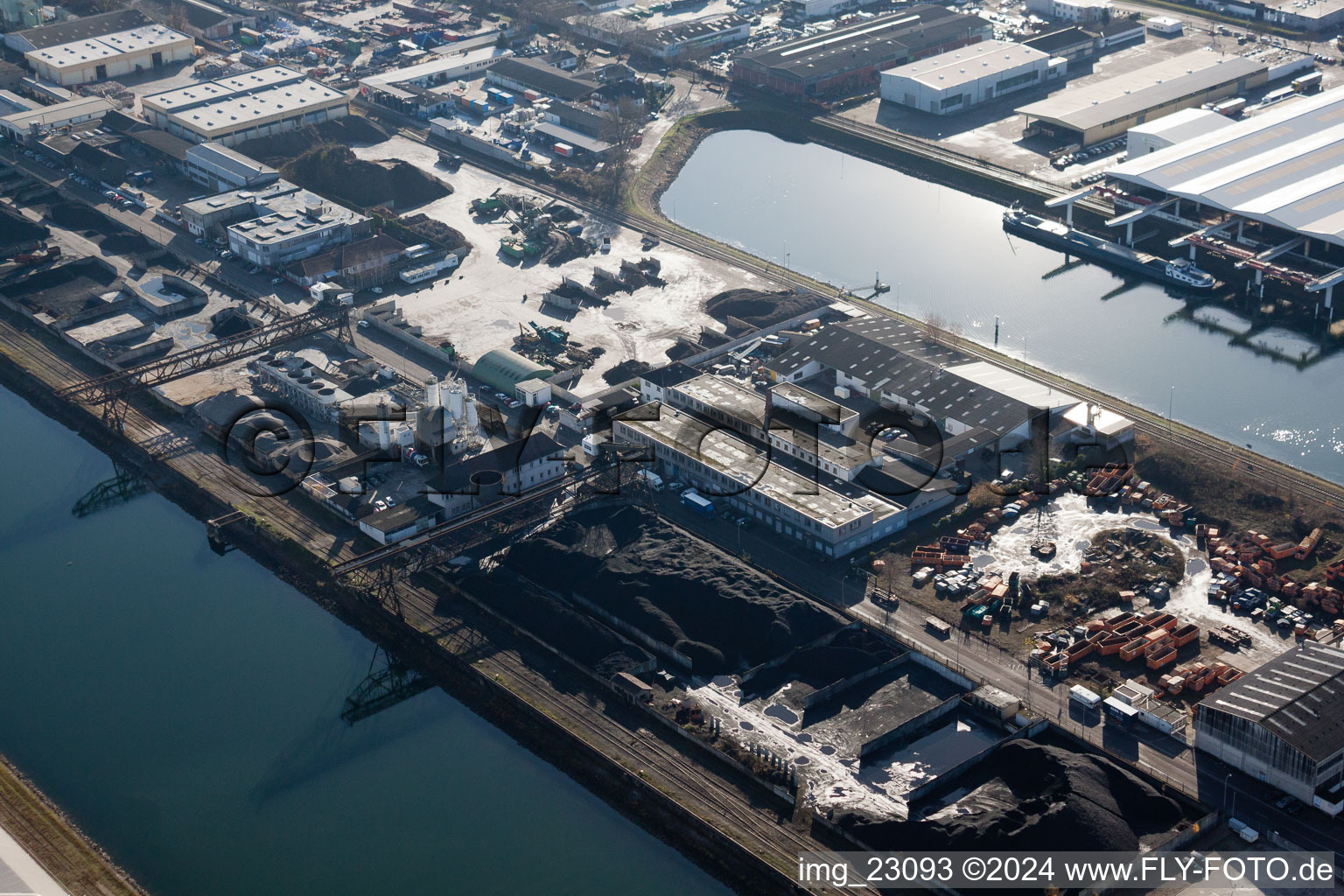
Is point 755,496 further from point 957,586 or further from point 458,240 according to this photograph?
point 458,240

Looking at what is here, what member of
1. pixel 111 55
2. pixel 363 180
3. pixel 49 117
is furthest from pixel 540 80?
pixel 49 117

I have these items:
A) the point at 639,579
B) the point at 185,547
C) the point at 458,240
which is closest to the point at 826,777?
the point at 639,579

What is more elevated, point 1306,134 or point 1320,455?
point 1306,134

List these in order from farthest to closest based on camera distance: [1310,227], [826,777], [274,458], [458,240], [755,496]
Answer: [458,240] → [1310,227] → [274,458] → [755,496] → [826,777]

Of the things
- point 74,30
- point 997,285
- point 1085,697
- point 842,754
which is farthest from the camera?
point 74,30

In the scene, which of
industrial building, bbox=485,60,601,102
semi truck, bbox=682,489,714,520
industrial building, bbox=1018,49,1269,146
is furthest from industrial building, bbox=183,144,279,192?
industrial building, bbox=1018,49,1269,146

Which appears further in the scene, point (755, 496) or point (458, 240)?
point (458, 240)

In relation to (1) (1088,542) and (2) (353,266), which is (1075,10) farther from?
(1) (1088,542)
